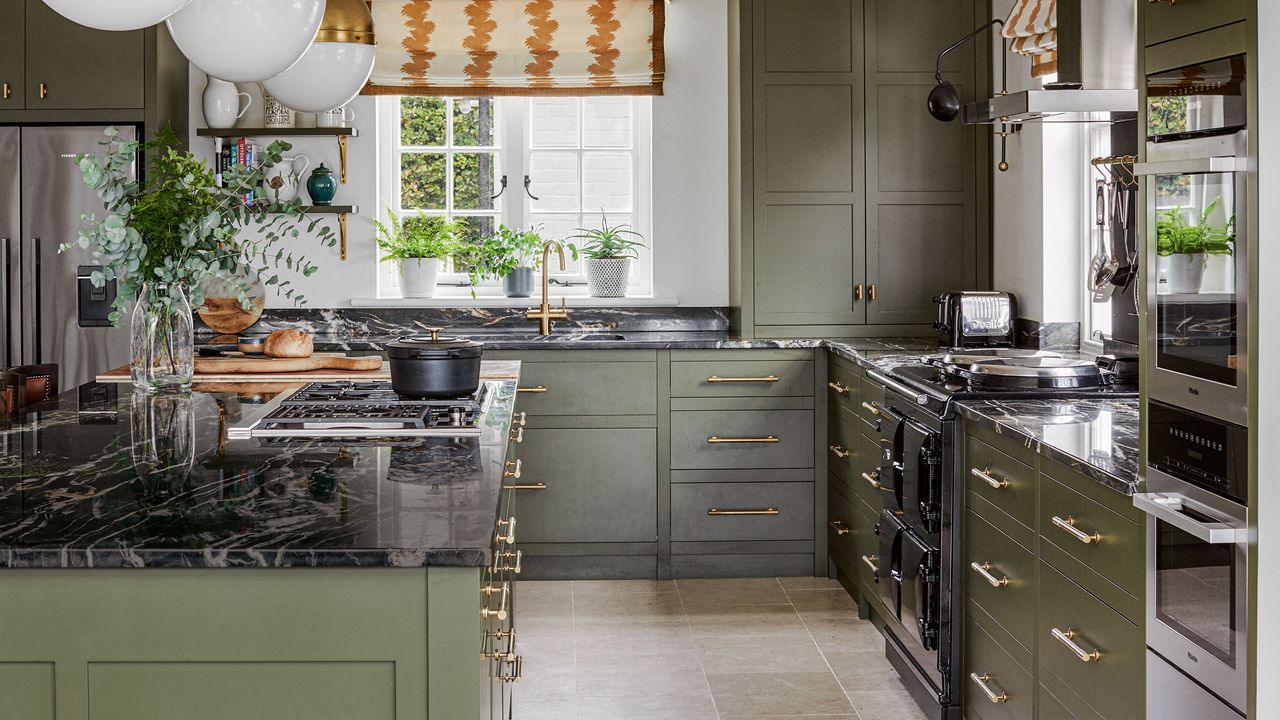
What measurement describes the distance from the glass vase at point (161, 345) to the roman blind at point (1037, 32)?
8.14ft

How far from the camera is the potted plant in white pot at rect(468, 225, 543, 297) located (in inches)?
200

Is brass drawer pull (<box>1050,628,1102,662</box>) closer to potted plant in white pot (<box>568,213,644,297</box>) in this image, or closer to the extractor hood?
the extractor hood

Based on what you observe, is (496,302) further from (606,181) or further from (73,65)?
(73,65)

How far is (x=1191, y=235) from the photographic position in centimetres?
177

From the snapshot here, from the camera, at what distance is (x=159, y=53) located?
15.1 ft

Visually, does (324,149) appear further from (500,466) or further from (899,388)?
(500,466)

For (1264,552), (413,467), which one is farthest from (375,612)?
(1264,552)

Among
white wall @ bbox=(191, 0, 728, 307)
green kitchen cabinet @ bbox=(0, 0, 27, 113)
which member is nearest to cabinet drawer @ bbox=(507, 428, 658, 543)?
white wall @ bbox=(191, 0, 728, 307)

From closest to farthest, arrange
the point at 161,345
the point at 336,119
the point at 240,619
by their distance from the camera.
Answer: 1. the point at 240,619
2. the point at 161,345
3. the point at 336,119

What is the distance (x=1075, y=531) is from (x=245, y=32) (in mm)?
1706

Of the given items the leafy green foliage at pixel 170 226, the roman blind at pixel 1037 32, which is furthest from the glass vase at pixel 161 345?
the roman blind at pixel 1037 32

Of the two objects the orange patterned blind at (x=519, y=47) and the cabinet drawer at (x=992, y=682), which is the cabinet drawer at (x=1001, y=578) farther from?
the orange patterned blind at (x=519, y=47)

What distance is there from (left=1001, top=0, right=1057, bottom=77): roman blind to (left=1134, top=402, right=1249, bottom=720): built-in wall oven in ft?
6.08

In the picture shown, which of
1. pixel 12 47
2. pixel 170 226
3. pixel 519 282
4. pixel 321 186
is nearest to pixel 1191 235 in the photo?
pixel 170 226
